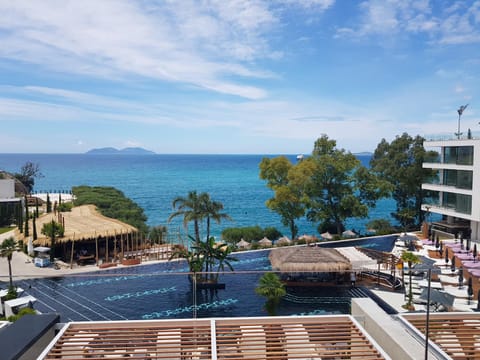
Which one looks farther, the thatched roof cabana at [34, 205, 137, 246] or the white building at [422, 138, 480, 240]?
the white building at [422, 138, 480, 240]

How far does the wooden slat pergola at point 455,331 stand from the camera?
6.31 m

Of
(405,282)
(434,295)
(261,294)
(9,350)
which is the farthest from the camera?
(405,282)

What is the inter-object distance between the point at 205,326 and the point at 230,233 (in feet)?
85.7

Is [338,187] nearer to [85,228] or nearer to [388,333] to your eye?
[85,228]

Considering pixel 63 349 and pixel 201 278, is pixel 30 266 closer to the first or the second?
pixel 201 278

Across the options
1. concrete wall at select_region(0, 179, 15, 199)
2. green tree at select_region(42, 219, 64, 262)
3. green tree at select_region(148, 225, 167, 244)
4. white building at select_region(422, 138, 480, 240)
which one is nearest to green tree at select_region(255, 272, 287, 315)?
green tree at select_region(42, 219, 64, 262)

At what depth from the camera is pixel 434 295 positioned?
1255cm

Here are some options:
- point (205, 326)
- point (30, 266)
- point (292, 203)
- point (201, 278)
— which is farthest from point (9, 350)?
point (292, 203)

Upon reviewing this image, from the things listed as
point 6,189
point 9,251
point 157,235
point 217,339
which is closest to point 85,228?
point 157,235

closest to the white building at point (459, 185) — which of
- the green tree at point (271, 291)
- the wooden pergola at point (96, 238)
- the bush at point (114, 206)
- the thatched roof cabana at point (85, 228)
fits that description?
the green tree at point (271, 291)

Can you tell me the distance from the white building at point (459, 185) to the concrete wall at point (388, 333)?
22.0m

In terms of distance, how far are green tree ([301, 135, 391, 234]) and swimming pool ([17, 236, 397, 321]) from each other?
13.2m

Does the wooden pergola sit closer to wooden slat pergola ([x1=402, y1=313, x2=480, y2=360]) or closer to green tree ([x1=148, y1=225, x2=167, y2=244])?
green tree ([x1=148, y1=225, x2=167, y2=244])

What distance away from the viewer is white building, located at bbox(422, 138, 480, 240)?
2569 centimetres
